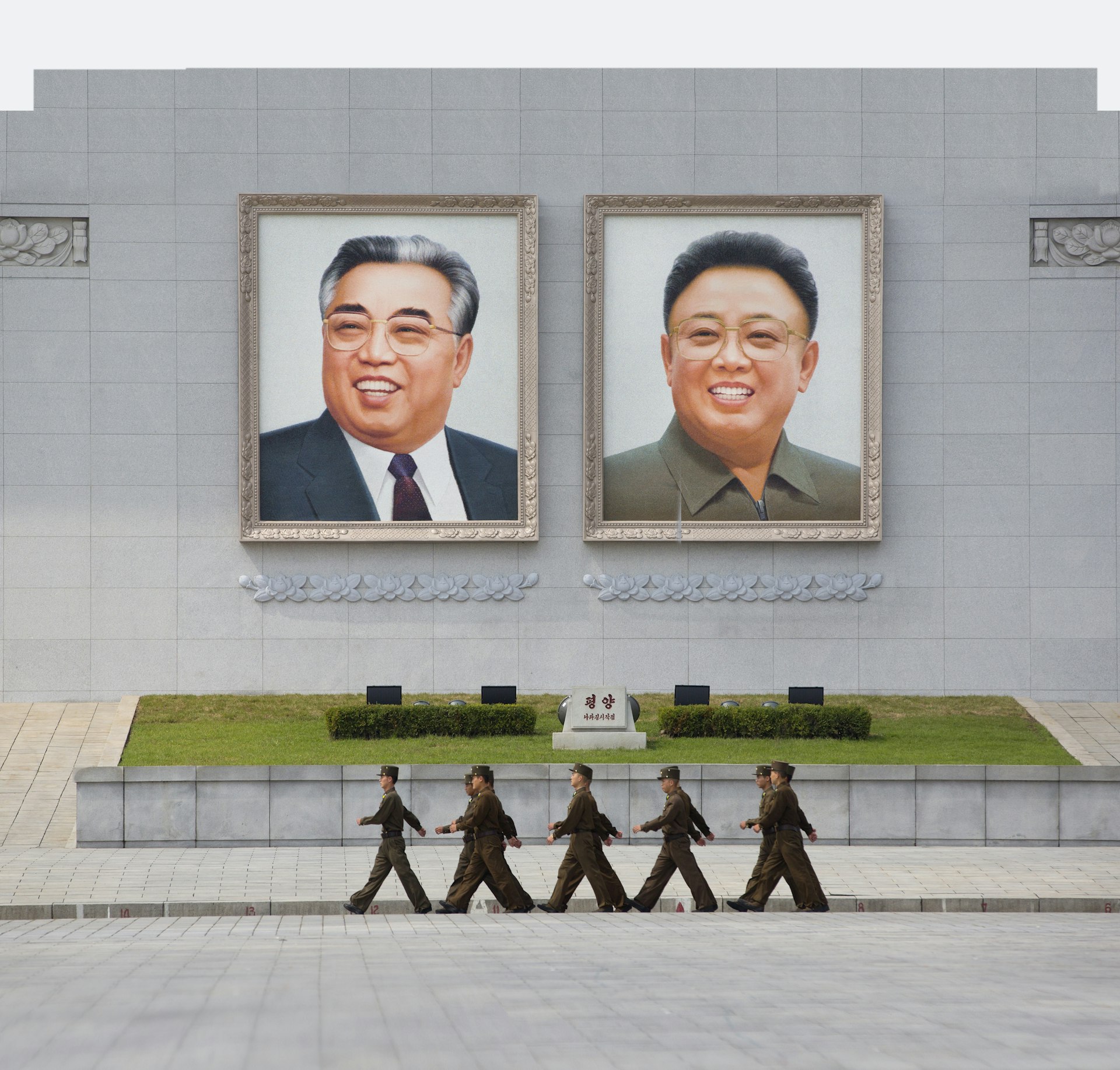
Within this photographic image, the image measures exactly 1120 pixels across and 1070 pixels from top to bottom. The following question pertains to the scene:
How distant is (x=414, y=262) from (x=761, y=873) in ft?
51.2

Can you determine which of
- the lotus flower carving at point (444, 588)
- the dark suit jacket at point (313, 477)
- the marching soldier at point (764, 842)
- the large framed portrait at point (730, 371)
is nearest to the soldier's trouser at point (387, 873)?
the marching soldier at point (764, 842)

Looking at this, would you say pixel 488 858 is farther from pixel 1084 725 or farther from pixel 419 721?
pixel 1084 725

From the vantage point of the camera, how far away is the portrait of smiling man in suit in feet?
82.3

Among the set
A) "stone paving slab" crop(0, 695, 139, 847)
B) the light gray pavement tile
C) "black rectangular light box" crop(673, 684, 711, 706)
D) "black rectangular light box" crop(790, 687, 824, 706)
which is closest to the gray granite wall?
"stone paving slab" crop(0, 695, 139, 847)

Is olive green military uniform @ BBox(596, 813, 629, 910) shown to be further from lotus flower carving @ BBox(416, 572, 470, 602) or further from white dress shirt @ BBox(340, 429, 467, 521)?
white dress shirt @ BBox(340, 429, 467, 521)

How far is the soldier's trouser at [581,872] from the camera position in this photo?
1233cm

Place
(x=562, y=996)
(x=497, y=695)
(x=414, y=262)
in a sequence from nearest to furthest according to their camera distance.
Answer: (x=562, y=996) → (x=497, y=695) → (x=414, y=262)

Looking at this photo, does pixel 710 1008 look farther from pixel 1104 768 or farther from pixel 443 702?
pixel 443 702

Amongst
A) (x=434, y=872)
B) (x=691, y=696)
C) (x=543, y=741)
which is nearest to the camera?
(x=434, y=872)

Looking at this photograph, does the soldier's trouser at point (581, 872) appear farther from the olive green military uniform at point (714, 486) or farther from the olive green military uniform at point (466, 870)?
the olive green military uniform at point (714, 486)

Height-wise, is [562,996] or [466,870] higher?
[562,996]

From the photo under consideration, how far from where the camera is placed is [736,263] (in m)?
25.5

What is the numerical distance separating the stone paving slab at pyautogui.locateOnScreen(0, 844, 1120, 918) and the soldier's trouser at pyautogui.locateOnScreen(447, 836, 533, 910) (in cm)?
51

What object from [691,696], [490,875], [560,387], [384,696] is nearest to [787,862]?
[490,875]
